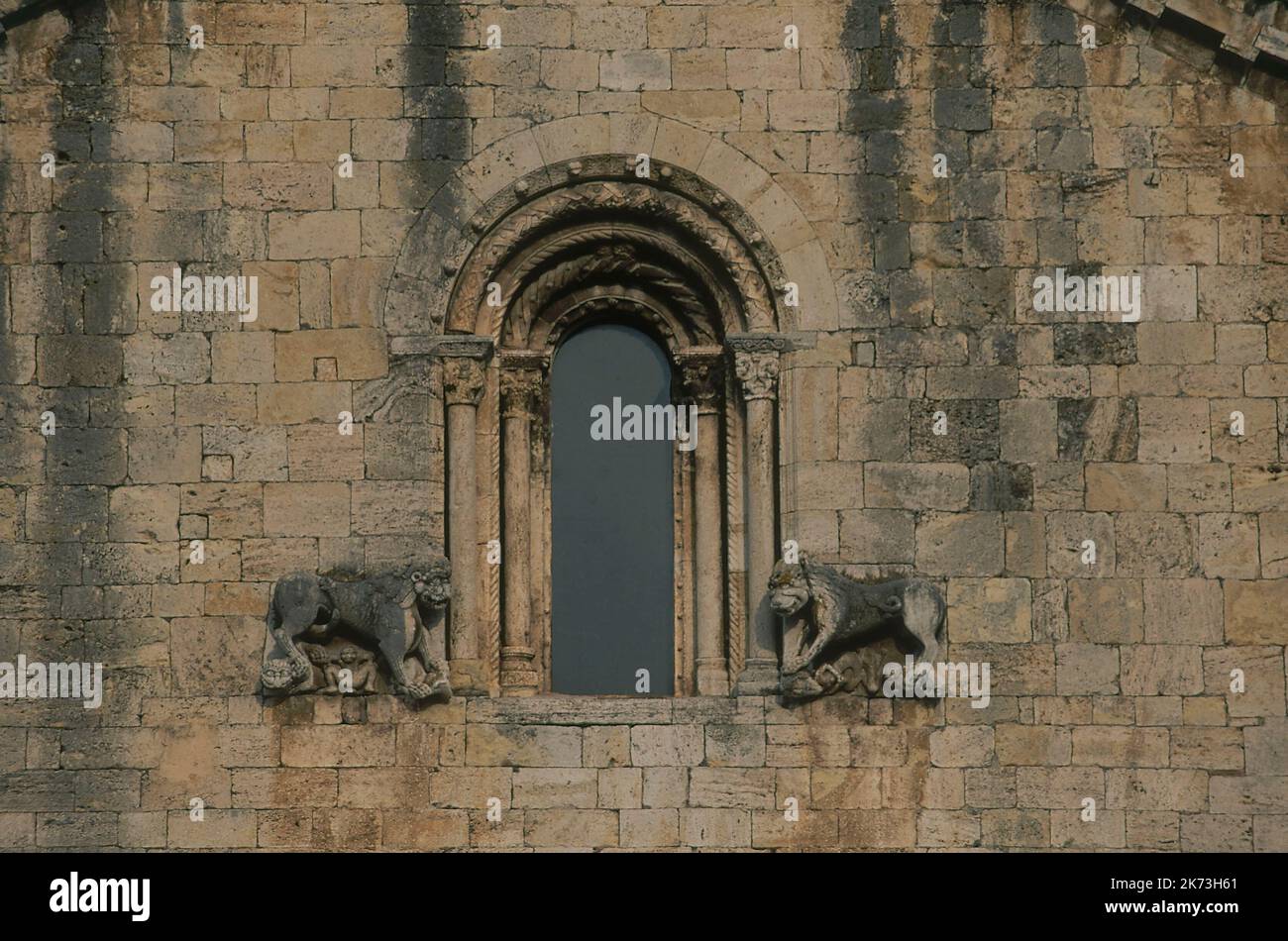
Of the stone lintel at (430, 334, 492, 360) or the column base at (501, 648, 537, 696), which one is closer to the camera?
the stone lintel at (430, 334, 492, 360)

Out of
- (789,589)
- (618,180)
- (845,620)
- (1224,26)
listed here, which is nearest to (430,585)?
(789,589)

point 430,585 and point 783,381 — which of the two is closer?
point 430,585

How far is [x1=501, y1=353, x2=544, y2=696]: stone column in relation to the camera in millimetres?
20734

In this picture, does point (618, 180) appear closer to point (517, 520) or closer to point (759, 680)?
point (517, 520)

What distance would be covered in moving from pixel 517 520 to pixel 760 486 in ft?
6.10

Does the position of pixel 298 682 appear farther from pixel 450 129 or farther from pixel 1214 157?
pixel 1214 157

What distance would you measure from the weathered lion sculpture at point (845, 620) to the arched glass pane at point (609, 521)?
1.34 metres

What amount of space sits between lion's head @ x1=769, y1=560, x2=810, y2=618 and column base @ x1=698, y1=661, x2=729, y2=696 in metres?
0.78

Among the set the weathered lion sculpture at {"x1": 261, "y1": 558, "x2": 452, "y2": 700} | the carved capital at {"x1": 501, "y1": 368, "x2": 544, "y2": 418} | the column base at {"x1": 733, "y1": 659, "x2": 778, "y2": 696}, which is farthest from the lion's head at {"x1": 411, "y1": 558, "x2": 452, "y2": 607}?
the column base at {"x1": 733, "y1": 659, "x2": 778, "y2": 696}

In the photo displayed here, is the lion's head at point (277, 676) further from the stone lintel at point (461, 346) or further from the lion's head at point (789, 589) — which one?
the lion's head at point (789, 589)

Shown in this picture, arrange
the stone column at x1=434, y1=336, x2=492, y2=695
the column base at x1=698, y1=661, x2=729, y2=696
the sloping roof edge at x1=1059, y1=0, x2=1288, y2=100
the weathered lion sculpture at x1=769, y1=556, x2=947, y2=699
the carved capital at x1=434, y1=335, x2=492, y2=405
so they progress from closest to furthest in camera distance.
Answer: the weathered lion sculpture at x1=769, y1=556, x2=947, y2=699 < the stone column at x1=434, y1=336, x2=492, y2=695 < the sloping roof edge at x1=1059, y1=0, x2=1288, y2=100 < the carved capital at x1=434, y1=335, x2=492, y2=405 < the column base at x1=698, y1=661, x2=729, y2=696

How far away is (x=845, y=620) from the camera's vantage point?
65.7ft

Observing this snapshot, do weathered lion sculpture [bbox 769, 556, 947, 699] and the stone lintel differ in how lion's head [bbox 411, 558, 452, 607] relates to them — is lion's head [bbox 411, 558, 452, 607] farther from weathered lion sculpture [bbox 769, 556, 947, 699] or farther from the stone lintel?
weathered lion sculpture [bbox 769, 556, 947, 699]

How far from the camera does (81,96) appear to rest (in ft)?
68.0
